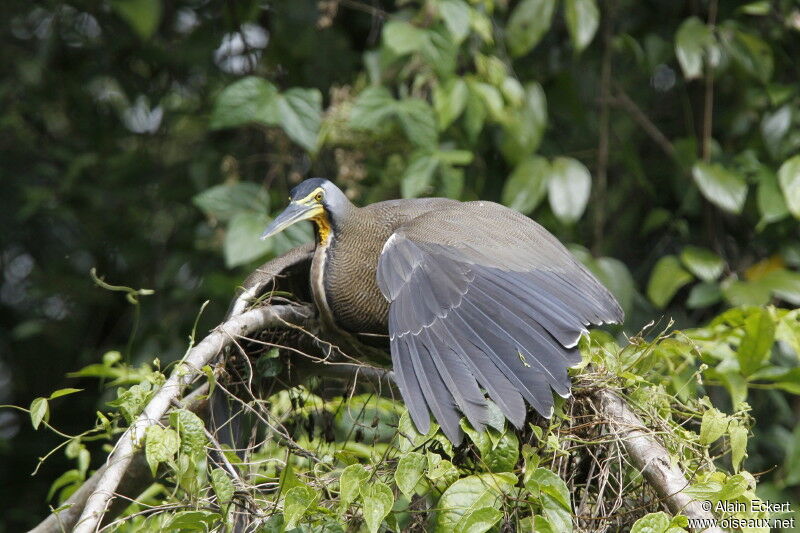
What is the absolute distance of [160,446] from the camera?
1.26 meters

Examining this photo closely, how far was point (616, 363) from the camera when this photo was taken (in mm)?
1476

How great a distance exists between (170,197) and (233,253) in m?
0.83

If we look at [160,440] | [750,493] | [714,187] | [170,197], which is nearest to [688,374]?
[750,493]

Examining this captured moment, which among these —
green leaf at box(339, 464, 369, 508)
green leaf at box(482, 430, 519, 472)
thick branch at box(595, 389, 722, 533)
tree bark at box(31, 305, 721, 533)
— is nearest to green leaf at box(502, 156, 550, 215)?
tree bark at box(31, 305, 721, 533)

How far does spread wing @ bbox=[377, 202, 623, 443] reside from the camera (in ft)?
4.75

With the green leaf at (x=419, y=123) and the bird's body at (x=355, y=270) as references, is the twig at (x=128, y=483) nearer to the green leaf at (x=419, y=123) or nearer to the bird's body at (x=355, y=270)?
the bird's body at (x=355, y=270)

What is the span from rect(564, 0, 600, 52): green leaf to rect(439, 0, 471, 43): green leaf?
1.19ft

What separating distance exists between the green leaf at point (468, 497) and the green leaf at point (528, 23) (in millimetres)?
1926

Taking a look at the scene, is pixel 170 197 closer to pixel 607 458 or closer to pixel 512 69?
pixel 512 69

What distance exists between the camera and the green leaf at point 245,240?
8.41 ft

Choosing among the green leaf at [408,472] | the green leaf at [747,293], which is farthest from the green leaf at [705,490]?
the green leaf at [747,293]

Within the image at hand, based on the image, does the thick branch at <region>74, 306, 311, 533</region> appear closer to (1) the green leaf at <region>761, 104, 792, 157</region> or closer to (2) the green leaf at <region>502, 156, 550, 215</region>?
(2) the green leaf at <region>502, 156, 550, 215</region>

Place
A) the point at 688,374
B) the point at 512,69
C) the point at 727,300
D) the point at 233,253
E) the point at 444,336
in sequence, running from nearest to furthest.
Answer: the point at 444,336 → the point at 688,374 → the point at 233,253 → the point at 727,300 → the point at 512,69

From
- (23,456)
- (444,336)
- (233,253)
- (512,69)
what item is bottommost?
(23,456)
